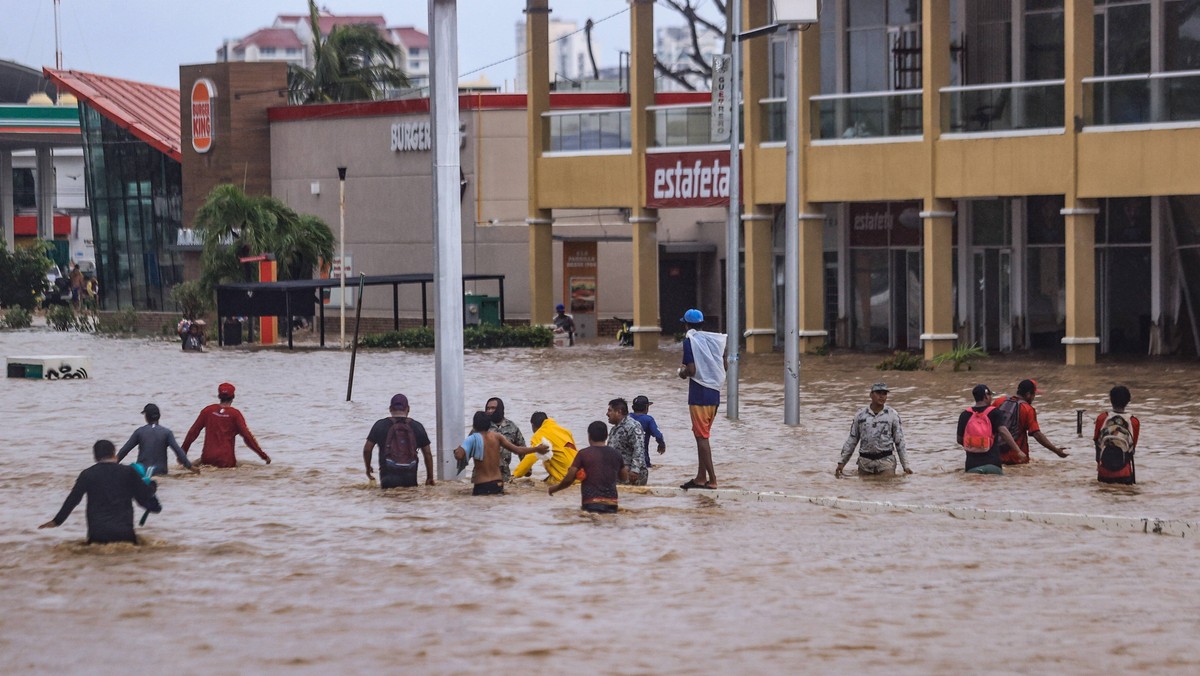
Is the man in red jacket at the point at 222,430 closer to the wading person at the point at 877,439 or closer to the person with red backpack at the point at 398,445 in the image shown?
the person with red backpack at the point at 398,445

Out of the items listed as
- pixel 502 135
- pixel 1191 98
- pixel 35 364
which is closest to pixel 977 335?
pixel 1191 98

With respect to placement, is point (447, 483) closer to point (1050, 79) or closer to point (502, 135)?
point (1050, 79)

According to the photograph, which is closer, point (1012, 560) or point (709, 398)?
point (1012, 560)

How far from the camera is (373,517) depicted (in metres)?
16.6

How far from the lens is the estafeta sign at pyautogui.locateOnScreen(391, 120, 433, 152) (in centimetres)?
5141

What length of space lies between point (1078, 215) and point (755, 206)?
8.04 m

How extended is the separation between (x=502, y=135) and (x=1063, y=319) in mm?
19158

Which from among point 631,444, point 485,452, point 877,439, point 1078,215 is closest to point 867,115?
point 1078,215

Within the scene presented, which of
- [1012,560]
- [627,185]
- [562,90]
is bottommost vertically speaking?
[1012,560]

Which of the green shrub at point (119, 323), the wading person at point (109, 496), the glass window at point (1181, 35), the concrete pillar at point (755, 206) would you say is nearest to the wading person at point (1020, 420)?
the wading person at point (109, 496)

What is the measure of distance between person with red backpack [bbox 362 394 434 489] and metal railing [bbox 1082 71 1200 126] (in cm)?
1986

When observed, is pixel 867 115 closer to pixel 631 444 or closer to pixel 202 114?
pixel 631 444

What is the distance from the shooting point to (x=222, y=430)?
20.1 meters

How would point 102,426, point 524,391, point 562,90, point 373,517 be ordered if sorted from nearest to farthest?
point 373,517 → point 102,426 → point 524,391 → point 562,90
